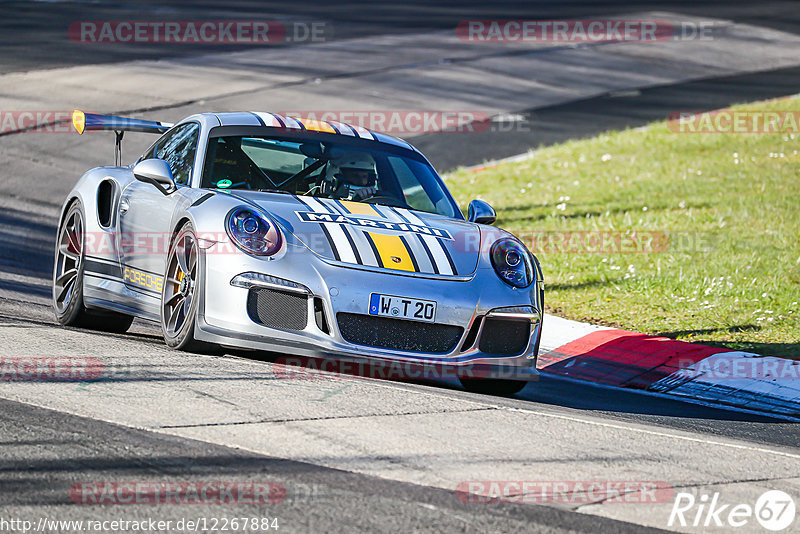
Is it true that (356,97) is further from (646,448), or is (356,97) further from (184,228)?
(646,448)

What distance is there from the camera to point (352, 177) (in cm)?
701

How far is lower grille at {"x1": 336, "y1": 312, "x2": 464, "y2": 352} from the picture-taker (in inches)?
229

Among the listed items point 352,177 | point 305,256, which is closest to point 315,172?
point 352,177

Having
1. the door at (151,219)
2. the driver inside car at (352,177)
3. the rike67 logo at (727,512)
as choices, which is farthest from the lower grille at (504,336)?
the rike67 logo at (727,512)

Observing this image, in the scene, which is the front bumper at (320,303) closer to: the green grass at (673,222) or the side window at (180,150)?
the side window at (180,150)

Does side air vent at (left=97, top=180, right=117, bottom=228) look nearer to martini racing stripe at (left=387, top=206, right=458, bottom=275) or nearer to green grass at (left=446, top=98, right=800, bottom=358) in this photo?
martini racing stripe at (left=387, top=206, right=458, bottom=275)

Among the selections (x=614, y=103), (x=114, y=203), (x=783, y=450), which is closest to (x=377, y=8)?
(x=614, y=103)

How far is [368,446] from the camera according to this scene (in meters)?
4.46

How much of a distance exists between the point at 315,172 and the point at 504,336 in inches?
63.6

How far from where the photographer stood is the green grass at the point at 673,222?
30.5ft

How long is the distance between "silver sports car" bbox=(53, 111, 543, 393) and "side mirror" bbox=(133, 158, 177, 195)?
1 cm

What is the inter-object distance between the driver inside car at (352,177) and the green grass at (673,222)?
287 centimetres

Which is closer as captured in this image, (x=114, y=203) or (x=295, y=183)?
(x=295, y=183)

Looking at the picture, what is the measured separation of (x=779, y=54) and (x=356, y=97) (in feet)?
39.4
